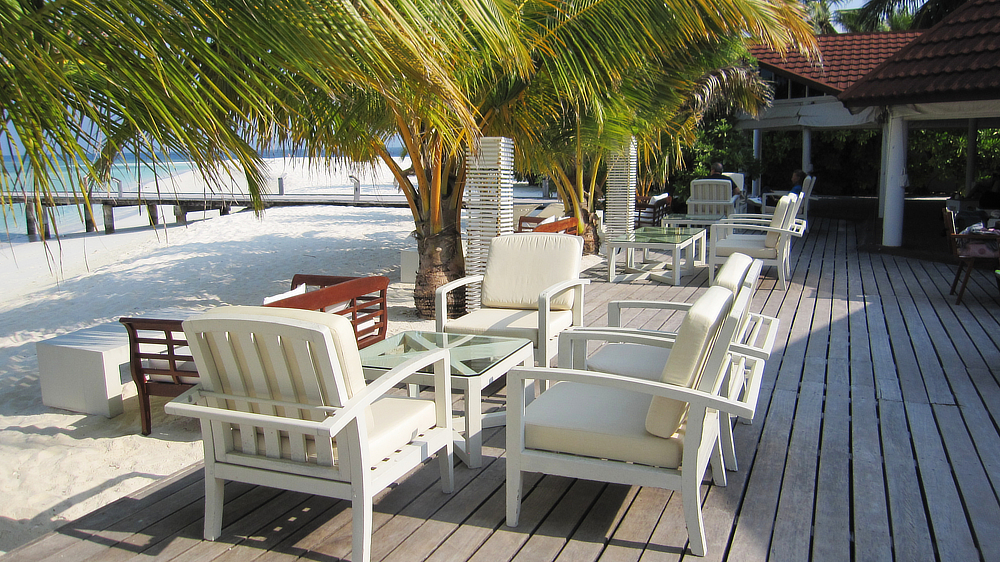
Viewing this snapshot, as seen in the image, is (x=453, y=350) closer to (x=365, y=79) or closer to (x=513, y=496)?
(x=513, y=496)

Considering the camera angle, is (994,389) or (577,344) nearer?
(577,344)

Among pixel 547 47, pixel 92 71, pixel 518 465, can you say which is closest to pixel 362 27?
pixel 92 71

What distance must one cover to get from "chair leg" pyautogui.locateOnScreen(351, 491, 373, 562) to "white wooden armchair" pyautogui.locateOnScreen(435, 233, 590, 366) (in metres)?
2.16

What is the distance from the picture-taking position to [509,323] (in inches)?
181

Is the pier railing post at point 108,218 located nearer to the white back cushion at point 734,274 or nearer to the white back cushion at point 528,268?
the white back cushion at point 528,268

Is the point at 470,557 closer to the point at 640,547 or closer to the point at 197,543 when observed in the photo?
the point at 640,547

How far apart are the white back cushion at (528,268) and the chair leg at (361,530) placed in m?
2.74

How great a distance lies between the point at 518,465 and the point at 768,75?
20.3 m

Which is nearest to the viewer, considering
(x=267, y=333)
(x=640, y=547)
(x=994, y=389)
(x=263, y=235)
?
(x=267, y=333)

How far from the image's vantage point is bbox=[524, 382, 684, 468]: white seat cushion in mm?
2539

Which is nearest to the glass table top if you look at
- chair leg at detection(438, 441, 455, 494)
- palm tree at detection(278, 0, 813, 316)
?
palm tree at detection(278, 0, 813, 316)

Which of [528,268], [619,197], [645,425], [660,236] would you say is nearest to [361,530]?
[645,425]

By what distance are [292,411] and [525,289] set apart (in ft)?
9.12

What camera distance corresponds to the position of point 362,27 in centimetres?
268
